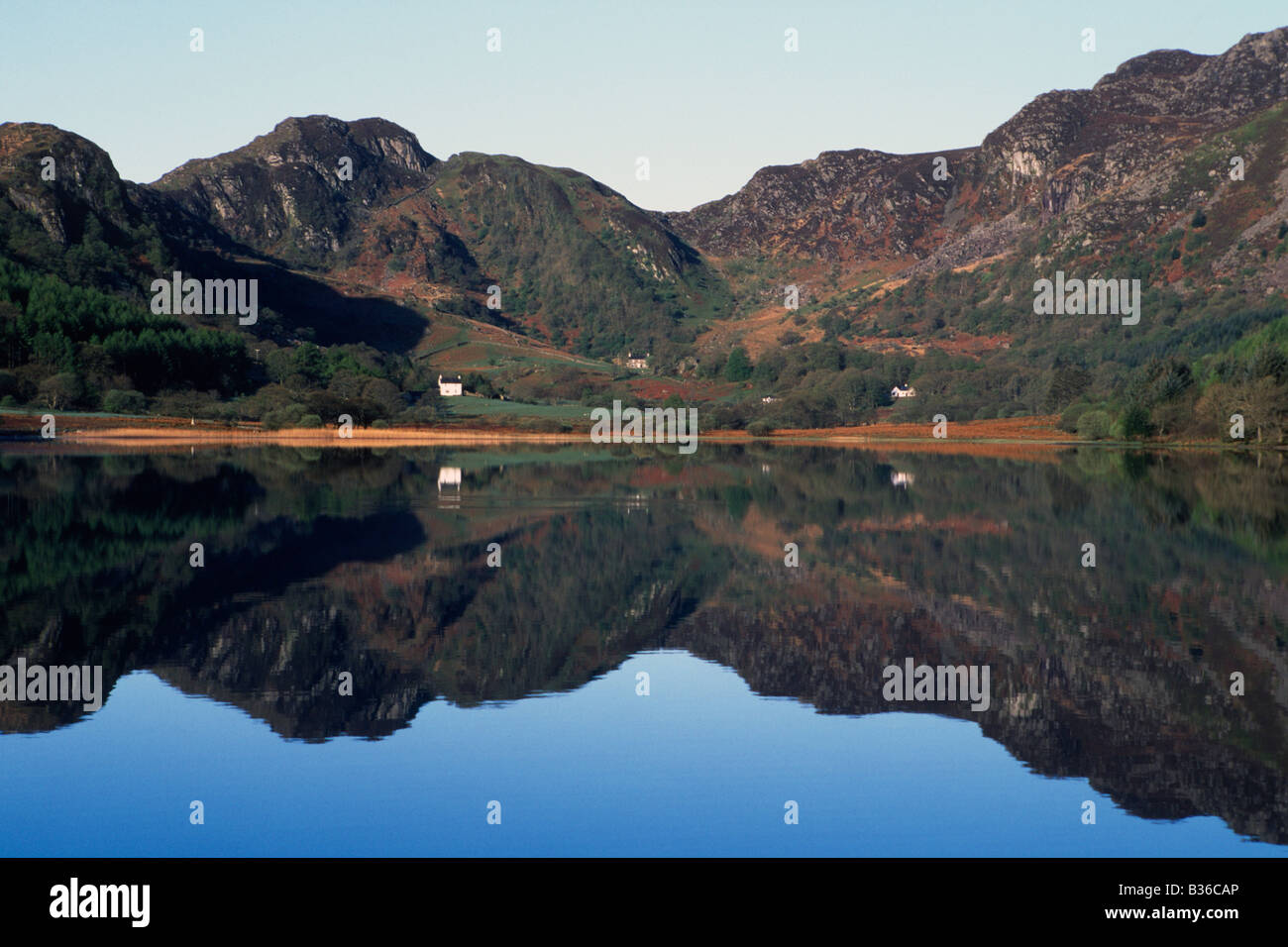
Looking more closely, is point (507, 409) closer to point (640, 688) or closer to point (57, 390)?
point (57, 390)

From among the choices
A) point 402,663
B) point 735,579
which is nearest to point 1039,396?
point 735,579

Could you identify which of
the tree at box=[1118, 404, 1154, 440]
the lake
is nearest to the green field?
the tree at box=[1118, 404, 1154, 440]

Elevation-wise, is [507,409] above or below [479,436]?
above

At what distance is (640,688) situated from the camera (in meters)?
15.9

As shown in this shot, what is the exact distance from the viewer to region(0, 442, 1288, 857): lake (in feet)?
35.1

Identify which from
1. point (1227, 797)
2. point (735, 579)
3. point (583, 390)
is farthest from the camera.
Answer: point (583, 390)

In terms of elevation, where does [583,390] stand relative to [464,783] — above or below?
above

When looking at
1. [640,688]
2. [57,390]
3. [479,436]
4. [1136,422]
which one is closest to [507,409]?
[479,436]

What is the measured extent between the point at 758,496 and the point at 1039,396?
114 metres

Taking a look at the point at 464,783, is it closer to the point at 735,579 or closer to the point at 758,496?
the point at 735,579

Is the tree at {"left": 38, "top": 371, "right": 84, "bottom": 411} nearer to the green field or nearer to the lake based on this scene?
the green field

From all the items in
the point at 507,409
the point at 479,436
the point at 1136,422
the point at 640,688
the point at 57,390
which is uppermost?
the point at 507,409

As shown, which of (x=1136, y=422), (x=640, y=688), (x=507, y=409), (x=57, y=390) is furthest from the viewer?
(x=507, y=409)
